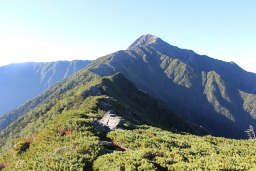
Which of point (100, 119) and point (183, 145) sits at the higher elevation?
point (100, 119)

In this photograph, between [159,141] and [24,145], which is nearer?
[159,141]

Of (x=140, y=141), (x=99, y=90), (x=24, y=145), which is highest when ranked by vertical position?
(x=99, y=90)

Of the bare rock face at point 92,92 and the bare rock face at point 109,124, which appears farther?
the bare rock face at point 92,92

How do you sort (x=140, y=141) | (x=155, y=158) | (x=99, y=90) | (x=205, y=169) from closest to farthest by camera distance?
(x=205, y=169) < (x=155, y=158) < (x=140, y=141) < (x=99, y=90)

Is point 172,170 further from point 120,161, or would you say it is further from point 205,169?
point 120,161

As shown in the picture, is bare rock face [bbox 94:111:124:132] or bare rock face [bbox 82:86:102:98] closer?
bare rock face [bbox 94:111:124:132]

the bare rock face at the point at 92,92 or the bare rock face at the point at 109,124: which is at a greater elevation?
the bare rock face at the point at 92,92

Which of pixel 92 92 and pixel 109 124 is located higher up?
pixel 92 92

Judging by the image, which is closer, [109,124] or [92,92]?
[109,124]

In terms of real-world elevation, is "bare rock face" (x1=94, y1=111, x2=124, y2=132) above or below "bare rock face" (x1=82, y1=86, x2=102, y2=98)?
below

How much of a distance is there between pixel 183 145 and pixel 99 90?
65.9 metres

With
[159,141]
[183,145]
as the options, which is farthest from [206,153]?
[159,141]

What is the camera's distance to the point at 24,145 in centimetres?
2434

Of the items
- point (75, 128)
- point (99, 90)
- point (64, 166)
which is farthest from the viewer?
point (99, 90)
